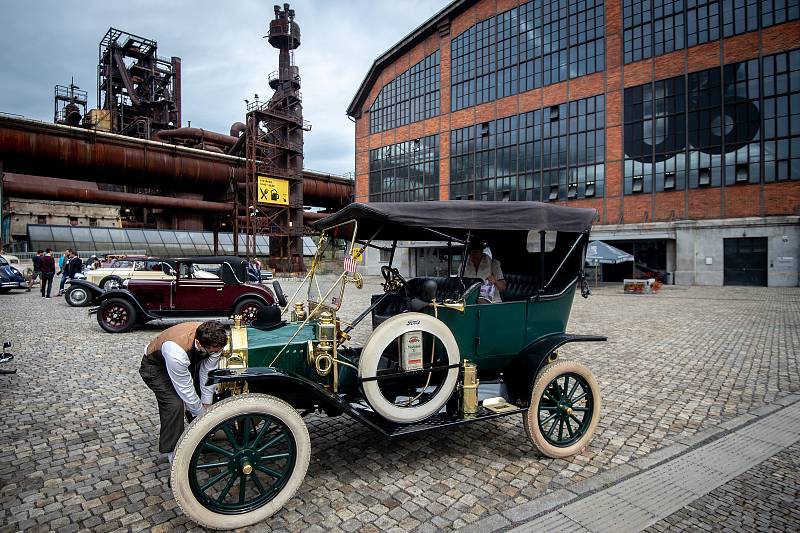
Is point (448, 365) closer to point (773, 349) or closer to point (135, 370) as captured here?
point (135, 370)

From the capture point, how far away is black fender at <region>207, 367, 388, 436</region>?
3070 millimetres

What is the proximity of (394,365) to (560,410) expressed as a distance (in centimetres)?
170

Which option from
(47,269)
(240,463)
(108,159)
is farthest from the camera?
(108,159)

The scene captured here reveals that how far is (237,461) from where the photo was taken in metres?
2.99

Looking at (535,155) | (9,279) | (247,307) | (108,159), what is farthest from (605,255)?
(108,159)

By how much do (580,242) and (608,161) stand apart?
28054 mm

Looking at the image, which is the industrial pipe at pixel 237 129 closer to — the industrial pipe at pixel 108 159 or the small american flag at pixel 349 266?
the industrial pipe at pixel 108 159

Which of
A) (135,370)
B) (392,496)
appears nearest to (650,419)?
(392,496)

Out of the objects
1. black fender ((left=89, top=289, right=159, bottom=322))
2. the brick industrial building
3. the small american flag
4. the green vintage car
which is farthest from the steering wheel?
the brick industrial building

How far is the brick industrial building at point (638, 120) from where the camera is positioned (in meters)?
23.8

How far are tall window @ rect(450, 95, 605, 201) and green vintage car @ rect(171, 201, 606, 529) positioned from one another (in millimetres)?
28521

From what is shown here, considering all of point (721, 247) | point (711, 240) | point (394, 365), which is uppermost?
point (711, 240)

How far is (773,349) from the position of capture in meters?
8.28

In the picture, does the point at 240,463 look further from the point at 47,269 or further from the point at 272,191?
the point at 272,191
